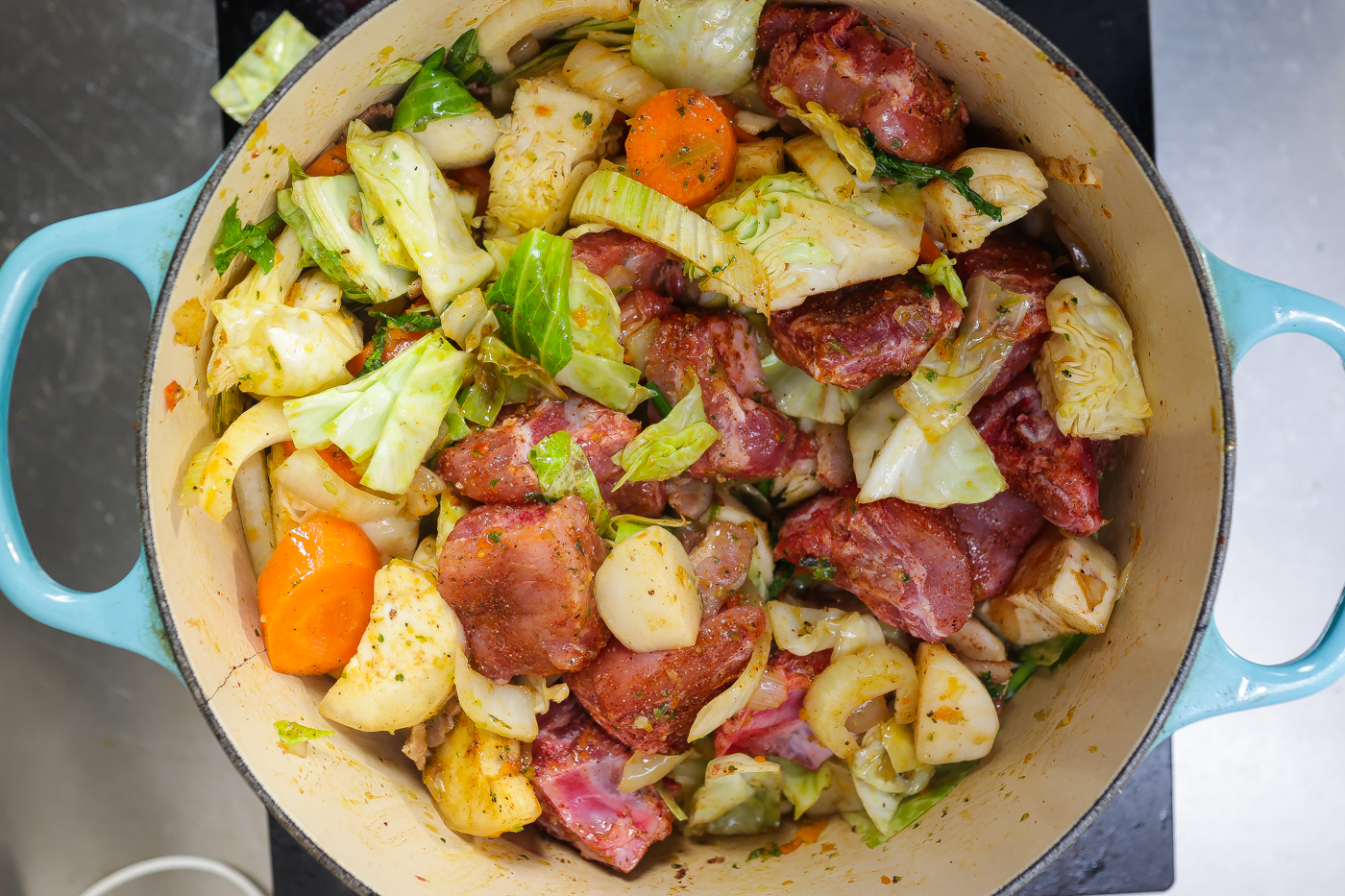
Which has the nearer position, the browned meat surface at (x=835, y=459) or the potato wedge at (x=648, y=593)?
the potato wedge at (x=648, y=593)

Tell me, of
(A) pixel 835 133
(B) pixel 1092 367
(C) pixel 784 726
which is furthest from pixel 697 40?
(C) pixel 784 726

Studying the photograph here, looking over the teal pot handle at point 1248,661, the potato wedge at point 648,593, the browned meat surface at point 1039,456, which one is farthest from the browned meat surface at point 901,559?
the teal pot handle at point 1248,661

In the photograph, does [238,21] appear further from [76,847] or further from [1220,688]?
[1220,688]

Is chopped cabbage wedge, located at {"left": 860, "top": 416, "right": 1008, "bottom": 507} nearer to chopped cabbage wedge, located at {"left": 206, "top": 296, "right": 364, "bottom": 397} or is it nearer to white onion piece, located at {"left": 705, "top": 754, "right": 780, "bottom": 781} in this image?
white onion piece, located at {"left": 705, "top": 754, "right": 780, "bottom": 781}

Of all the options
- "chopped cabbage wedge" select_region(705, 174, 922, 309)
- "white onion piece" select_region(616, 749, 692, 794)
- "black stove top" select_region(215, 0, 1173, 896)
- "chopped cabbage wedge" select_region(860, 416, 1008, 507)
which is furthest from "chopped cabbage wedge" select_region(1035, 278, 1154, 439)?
"white onion piece" select_region(616, 749, 692, 794)

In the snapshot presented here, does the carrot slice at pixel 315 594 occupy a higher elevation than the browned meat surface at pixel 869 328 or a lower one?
lower

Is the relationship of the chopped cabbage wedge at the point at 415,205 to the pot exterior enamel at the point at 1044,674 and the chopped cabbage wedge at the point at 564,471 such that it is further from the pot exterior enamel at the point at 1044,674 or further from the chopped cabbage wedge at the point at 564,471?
the chopped cabbage wedge at the point at 564,471

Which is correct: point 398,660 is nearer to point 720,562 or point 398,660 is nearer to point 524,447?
point 524,447
